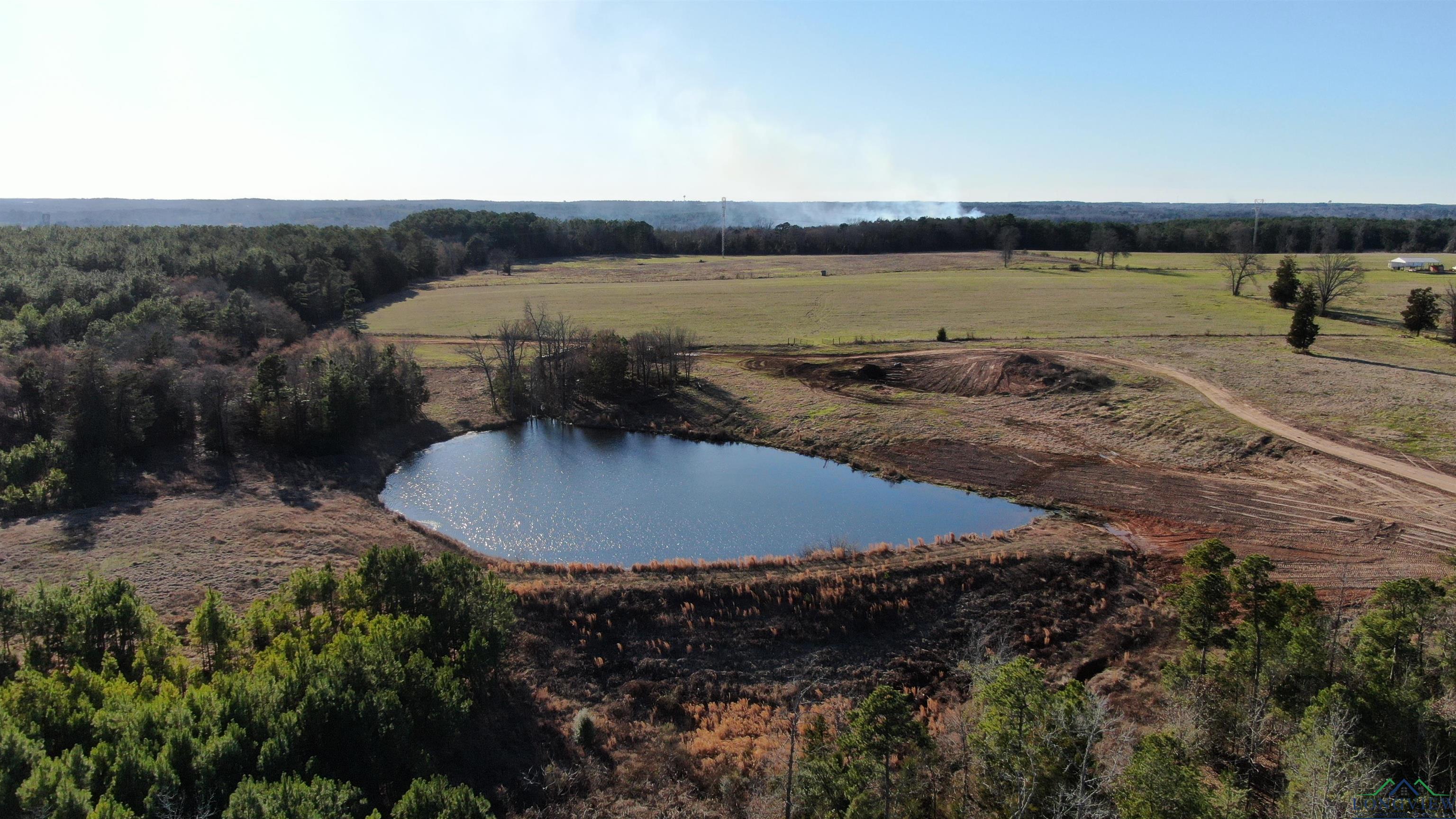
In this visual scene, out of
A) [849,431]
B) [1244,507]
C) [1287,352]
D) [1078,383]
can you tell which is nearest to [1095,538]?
[1244,507]

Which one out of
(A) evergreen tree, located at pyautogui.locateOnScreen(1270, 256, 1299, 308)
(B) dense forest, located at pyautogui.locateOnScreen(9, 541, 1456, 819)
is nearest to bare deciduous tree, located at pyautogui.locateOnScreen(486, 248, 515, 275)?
(A) evergreen tree, located at pyautogui.locateOnScreen(1270, 256, 1299, 308)

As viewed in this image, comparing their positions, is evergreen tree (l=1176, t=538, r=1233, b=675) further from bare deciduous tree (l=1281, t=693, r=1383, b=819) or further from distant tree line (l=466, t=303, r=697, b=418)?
distant tree line (l=466, t=303, r=697, b=418)

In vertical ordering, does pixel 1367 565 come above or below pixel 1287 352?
below

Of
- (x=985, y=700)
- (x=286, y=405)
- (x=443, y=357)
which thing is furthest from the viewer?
(x=443, y=357)

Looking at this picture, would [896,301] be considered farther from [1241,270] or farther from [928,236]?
[928,236]

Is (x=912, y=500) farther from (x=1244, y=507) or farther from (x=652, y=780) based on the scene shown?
(x=652, y=780)

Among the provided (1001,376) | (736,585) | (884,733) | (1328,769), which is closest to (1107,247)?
(1001,376)
